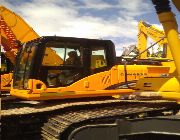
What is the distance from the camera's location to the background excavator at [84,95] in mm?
6145

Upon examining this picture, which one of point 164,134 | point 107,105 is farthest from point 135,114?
point 164,134

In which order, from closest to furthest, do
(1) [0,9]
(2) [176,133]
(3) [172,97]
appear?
(2) [176,133]
(3) [172,97]
(1) [0,9]

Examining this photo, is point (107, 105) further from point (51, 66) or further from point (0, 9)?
point (0, 9)

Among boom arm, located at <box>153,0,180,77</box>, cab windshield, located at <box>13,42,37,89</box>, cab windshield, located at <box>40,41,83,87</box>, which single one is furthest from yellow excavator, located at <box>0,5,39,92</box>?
boom arm, located at <box>153,0,180,77</box>

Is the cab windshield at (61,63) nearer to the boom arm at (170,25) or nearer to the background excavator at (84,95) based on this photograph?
the background excavator at (84,95)

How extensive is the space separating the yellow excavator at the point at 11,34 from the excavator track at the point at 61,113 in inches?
174

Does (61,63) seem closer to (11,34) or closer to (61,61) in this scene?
(61,61)

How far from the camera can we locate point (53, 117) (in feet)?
23.6

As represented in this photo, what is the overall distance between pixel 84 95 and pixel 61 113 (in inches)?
29.0

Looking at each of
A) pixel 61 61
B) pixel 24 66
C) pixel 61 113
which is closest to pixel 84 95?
pixel 61 113

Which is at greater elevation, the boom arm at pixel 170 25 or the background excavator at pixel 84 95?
the boom arm at pixel 170 25

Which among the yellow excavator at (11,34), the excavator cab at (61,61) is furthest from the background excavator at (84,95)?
the yellow excavator at (11,34)

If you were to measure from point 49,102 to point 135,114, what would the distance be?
187 centimetres

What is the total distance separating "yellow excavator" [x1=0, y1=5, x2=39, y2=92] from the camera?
12648 millimetres
